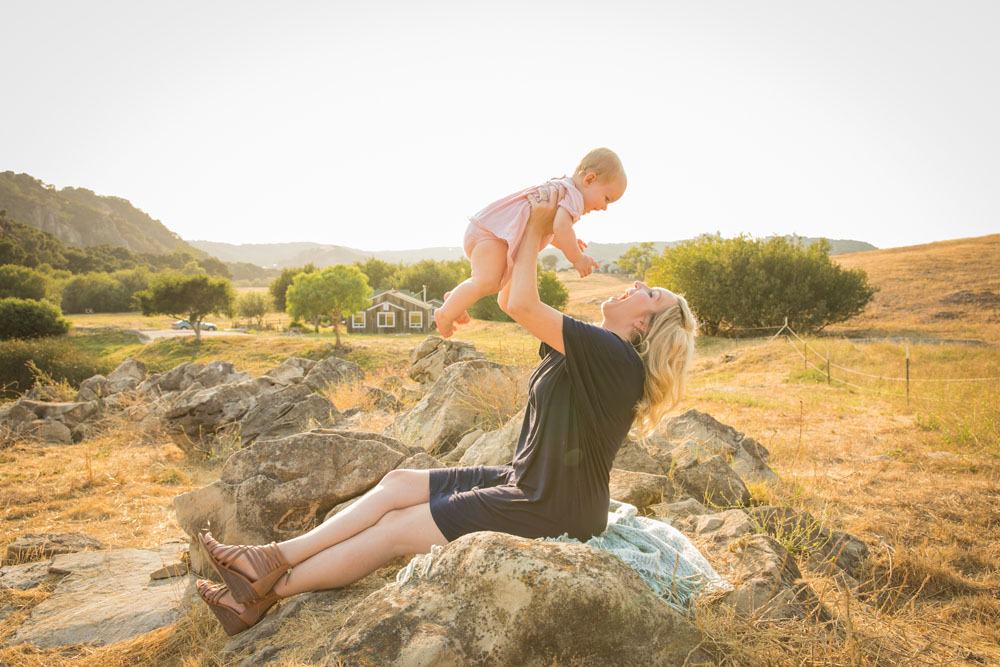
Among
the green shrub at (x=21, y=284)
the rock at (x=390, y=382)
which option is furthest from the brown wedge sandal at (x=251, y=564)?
the green shrub at (x=21, y=284)

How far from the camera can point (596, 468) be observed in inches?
116

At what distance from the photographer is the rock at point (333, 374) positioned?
12.7 metres

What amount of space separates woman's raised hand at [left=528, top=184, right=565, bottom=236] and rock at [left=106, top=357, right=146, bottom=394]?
1463 cm

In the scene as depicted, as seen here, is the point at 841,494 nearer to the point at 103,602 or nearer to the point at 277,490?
the point at 277,490

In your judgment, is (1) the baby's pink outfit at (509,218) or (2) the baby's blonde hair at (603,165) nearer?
(1) the baby's pink outfit at (509,218)

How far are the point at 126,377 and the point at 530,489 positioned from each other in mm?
17369

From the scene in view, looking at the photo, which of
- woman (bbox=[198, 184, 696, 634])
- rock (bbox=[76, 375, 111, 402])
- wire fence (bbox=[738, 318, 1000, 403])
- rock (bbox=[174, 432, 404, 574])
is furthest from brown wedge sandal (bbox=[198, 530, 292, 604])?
rock (bbox=[76, 375, 111, 402])

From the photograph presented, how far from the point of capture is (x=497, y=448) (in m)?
5.23

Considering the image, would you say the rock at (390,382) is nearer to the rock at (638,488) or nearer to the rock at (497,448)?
the rock at (497,448)

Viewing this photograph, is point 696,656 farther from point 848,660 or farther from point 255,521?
point 255,521

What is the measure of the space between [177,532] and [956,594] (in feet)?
22.4

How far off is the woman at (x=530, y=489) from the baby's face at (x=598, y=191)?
0.82 meters

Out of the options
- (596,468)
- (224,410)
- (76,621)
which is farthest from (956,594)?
(224,410)

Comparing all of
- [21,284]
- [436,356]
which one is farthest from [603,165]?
[21,284]
